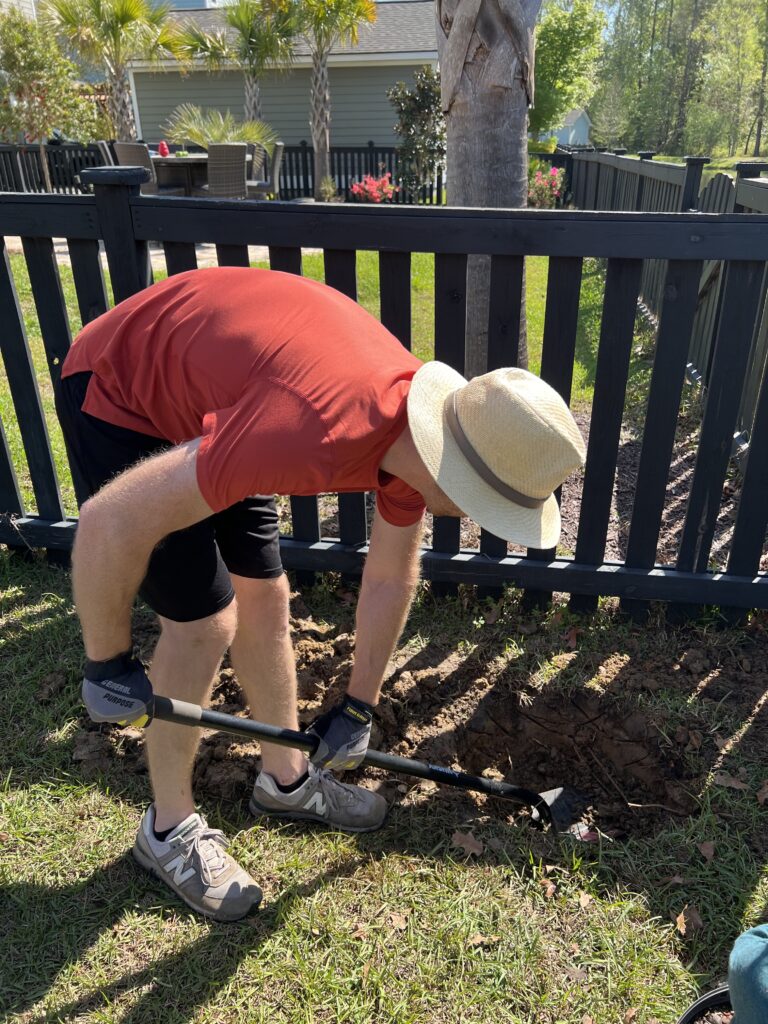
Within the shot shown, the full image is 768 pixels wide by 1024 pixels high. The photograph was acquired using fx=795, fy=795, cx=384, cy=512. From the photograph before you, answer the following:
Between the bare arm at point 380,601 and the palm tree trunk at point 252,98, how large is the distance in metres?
21.4

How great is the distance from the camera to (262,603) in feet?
7.27

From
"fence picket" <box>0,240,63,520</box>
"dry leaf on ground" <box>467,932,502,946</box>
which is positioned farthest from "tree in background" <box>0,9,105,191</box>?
"dry leaf on ground" <box>467,932,502,946</box>

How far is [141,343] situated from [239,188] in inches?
454

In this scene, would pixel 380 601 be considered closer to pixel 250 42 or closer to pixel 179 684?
pixel 179 684

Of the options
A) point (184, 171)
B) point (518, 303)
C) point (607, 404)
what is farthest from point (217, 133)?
point (607, 404)

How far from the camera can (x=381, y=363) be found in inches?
68.1

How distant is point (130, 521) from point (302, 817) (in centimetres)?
→ 126

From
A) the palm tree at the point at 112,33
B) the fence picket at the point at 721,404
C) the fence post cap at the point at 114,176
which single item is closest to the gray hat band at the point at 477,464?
the fence picket at the point at 721,404

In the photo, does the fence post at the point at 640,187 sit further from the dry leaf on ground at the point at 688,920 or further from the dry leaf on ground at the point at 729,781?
the dry leaf on ground at the point at 688,920

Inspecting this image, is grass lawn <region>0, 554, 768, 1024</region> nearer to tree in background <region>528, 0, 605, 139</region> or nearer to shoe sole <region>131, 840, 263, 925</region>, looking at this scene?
shoe sole <region>131, 840, 263, 925</region>

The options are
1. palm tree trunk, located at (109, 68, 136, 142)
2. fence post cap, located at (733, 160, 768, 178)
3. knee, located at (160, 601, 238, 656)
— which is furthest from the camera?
palm tree trunk, located at (109, 68, 136, 142)

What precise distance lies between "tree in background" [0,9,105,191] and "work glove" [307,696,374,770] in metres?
16.1

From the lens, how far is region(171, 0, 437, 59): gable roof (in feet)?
67.5

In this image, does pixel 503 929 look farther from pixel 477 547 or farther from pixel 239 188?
pixel 239 188
